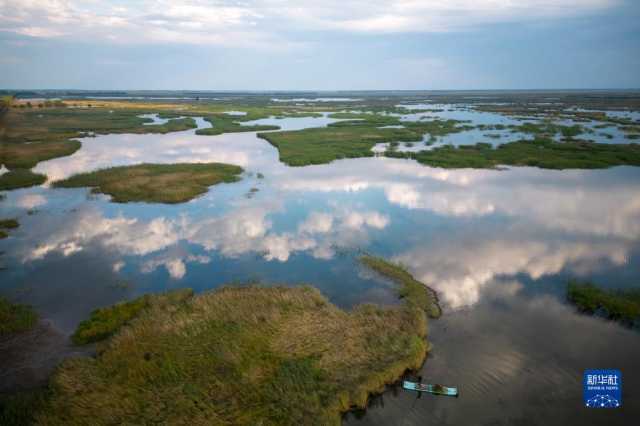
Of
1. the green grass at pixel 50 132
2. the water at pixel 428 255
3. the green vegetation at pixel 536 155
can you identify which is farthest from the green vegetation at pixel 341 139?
the green grass at pixel 50 132

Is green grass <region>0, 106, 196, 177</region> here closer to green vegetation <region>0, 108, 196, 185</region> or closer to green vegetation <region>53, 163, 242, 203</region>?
green vegetation <region>0, 108, 196, 185</region>

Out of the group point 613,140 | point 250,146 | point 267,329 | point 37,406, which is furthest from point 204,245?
point 613,140

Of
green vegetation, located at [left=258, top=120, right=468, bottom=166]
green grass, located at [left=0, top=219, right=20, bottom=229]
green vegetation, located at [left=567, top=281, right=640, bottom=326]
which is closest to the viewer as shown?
green vegetation, located at [left=567, top=281, right=640, bottom=326]

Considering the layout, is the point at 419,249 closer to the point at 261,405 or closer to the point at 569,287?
the point at 569,287

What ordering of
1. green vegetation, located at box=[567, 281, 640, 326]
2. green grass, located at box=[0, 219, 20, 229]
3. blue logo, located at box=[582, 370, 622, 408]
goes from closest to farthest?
blue logo, located at box=[582, 370, 622, 408] < green vegetation, located at box=[567, 281, 640, 326] < green grass, located at box=[0, 219, 20, 229]

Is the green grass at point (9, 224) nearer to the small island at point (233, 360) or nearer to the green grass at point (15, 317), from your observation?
the green grass at point (15, 317)

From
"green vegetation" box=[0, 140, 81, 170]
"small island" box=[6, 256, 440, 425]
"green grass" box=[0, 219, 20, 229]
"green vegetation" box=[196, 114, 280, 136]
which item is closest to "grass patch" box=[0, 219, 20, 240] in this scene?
"green grass" box=[0, 219, 20, 229]

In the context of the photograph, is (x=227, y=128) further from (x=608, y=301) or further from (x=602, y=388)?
(x=602, y=388)
